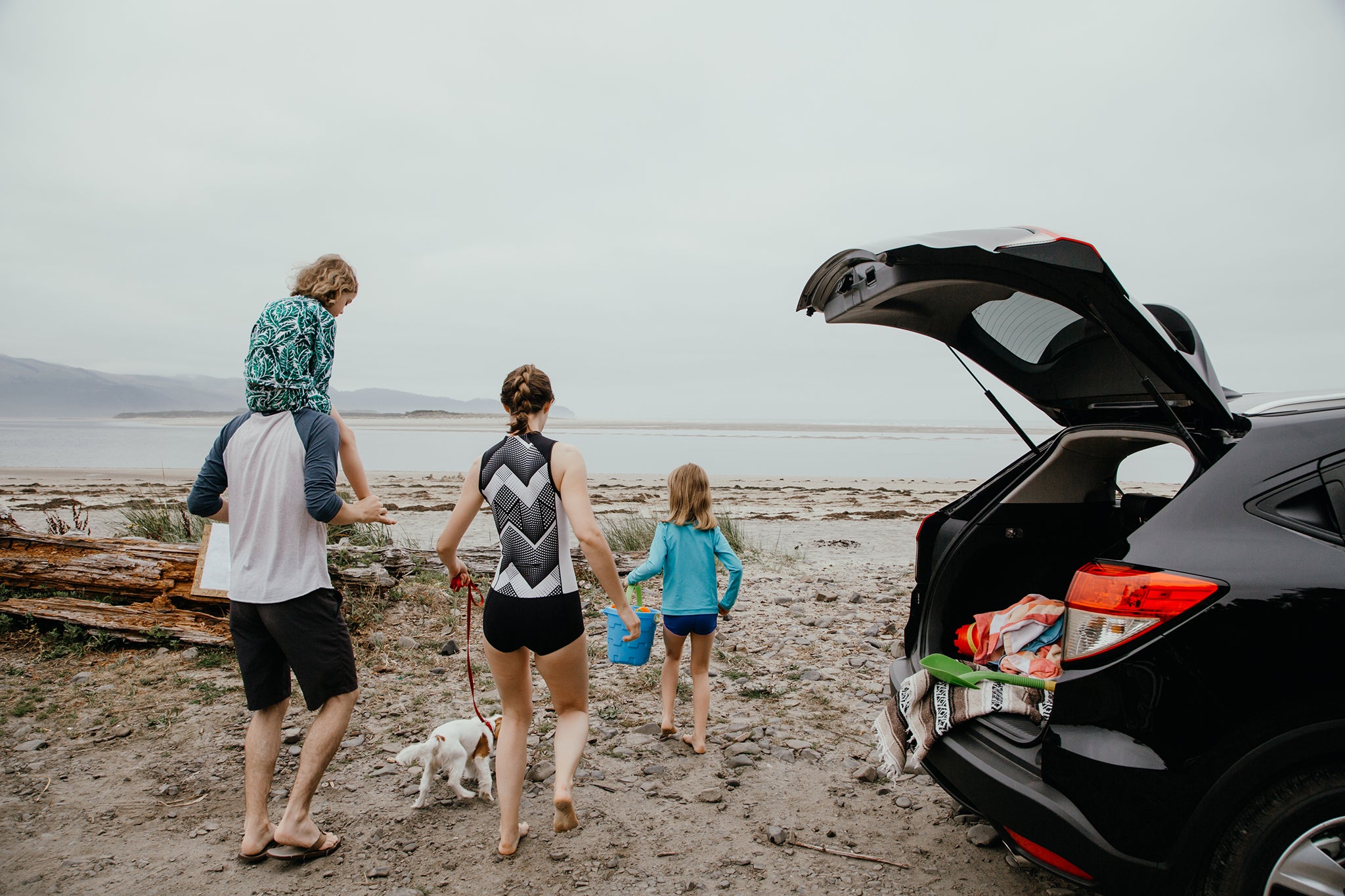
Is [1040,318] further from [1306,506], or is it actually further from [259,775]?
[259,775]

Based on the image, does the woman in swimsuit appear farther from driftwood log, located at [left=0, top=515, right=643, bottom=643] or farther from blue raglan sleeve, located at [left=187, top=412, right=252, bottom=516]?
driftwood log, located at [left=0, top=515, right=643, bottom=643]

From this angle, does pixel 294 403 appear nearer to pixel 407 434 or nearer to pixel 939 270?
pixel 939 270

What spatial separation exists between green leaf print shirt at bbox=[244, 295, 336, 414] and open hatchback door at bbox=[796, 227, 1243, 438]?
212cm

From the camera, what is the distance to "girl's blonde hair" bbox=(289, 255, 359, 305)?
321 centimetres

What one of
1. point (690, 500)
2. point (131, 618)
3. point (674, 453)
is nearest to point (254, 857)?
point (690, 500)

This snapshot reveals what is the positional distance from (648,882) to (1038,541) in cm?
228

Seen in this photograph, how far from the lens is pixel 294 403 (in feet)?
10.1

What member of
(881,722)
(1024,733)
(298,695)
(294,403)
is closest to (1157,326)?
(1024,733)

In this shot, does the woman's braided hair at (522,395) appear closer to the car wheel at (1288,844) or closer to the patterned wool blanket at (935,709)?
the patterned wool blanket at (935,709)

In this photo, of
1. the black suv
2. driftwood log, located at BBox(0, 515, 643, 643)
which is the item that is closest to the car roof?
the black suv

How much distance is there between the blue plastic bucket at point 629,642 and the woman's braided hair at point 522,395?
1.20 m

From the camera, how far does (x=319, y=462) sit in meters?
2.98

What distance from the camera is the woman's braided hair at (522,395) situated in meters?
3.04

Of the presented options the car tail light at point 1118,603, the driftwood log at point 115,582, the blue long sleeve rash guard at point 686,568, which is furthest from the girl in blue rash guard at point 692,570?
the driftwood log at point 115,582
